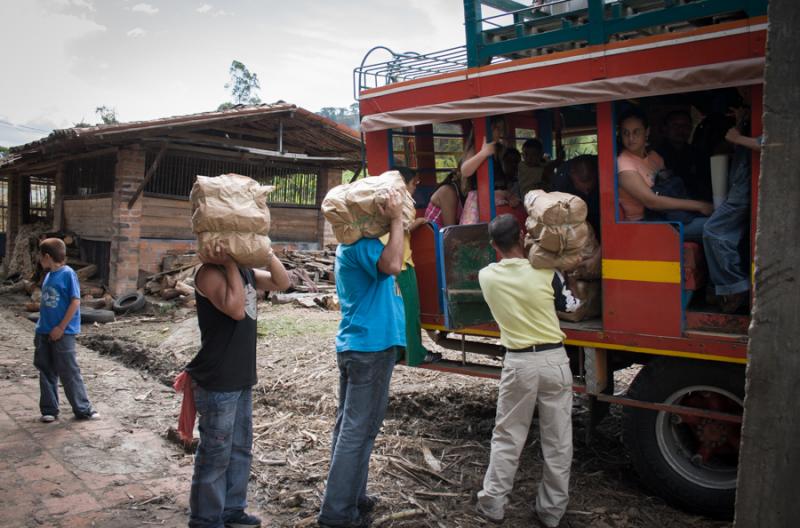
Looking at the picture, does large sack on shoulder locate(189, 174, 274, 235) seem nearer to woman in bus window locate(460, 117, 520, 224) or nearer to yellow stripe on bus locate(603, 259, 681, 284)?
woman in bus window locate(460, 117, 520, 224)

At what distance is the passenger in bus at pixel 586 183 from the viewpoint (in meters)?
4.64

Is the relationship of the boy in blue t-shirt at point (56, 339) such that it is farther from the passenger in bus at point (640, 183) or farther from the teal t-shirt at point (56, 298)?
the passenger in bus at point (640, 183)

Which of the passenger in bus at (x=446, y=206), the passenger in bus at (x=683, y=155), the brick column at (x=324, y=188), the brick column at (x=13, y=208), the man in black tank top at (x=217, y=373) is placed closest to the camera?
the man in black tank top at (x=217, y=373)

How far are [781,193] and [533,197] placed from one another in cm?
179

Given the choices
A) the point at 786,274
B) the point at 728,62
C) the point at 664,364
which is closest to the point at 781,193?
the point at 786,274

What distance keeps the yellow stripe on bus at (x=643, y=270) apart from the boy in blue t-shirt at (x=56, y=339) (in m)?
4.65

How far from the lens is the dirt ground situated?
383 cm

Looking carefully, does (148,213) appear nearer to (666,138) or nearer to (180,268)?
(180,268)

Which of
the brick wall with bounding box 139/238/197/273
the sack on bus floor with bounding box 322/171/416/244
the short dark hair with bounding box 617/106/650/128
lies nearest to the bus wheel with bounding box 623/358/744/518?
the short dark hair with bounding box 617/106/650/128

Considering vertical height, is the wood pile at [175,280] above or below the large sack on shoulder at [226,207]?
below

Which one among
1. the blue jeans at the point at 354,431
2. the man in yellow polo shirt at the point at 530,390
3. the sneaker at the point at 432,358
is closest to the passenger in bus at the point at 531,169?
the sneaker at the point at 432,358

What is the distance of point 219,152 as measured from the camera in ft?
45.5

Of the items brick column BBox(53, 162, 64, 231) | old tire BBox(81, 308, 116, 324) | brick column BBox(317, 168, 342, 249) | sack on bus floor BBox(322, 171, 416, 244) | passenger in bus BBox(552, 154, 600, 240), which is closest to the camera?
sack on bus floor BBox(322, 171, 416, 244)

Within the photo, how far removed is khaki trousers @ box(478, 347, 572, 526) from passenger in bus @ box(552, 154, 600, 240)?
1.48 m
